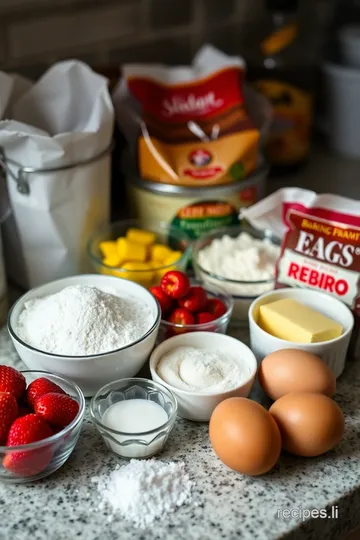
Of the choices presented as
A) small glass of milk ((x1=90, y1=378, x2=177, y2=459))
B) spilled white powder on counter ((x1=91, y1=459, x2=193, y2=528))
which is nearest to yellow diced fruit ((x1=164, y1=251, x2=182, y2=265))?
small glass of milk ((x1=90, y1=378, x2=177, y2=459))

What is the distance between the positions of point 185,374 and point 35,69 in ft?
2.30

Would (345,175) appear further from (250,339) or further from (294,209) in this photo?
(250,339)

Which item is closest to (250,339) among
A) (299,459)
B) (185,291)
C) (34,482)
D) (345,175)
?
(185,291)

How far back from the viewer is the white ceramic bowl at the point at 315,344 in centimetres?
95

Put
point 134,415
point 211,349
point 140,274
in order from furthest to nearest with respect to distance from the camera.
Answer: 1. point 140,274
2. point 211,349
3. point 134,415

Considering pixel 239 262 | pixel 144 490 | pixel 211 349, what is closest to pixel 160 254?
pixel 239 262

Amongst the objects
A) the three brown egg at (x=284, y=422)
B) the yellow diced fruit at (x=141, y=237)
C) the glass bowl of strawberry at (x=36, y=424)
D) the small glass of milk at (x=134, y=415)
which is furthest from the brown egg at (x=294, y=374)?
the yellow diced fruit at (x=141, y=237)

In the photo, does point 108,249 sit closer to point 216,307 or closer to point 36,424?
point 216,307

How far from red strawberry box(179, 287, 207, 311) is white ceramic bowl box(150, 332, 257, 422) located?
1.9 inches

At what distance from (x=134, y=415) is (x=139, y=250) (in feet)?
1.15

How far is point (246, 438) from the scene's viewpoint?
0.79 m

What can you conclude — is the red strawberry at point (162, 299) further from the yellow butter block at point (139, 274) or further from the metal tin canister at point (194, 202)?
the metal tin canister at point (194, 202)

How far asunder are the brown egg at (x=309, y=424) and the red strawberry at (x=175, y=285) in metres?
0.25

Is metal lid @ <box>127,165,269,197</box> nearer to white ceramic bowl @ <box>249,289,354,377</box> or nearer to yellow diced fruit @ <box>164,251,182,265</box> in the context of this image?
yellow diced fruit @ <box>164,251,182,265</box>
